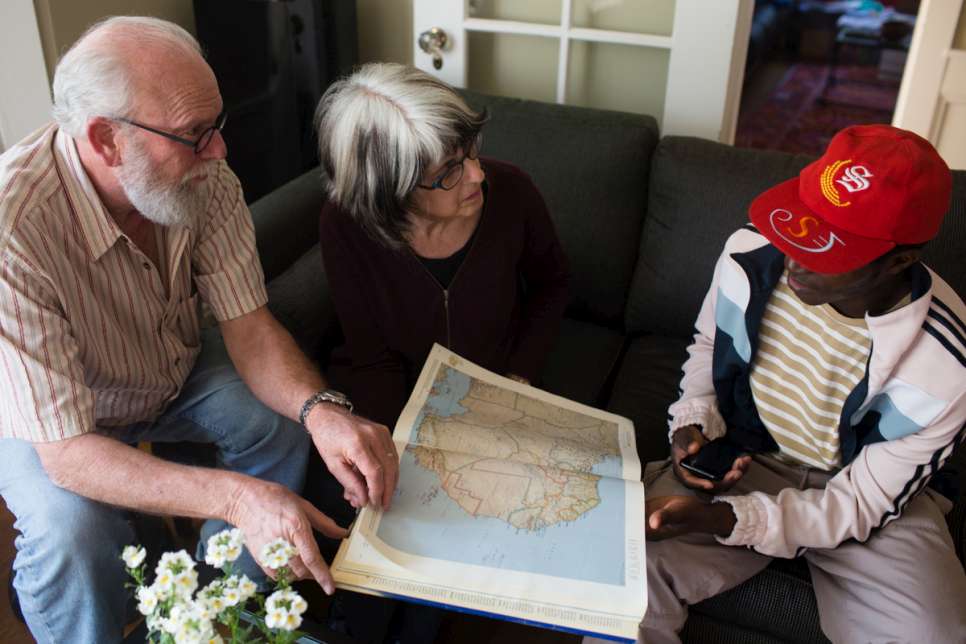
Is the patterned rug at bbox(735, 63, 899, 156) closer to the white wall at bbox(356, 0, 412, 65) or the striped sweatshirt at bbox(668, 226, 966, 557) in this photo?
the white wall at bbox(356, 0, 412, 65)

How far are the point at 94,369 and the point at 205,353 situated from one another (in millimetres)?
288

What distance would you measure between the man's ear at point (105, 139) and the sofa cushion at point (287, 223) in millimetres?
587

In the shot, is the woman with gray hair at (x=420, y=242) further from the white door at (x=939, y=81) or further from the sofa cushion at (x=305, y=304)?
the white door at (x=939, y=81)

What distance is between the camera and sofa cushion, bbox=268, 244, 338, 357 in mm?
1715

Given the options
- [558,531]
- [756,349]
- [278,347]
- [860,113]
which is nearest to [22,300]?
[278,347]

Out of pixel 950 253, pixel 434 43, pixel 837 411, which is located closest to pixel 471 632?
pixel 837 411

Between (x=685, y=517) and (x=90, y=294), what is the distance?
98 cm

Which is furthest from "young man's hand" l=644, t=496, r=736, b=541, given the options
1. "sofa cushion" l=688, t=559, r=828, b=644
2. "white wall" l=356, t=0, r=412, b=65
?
"white wall" l=356, t=0, r=412, b=65

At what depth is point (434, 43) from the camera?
2.31m

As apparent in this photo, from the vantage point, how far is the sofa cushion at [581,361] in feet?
5.95

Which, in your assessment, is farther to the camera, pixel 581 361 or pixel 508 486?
pixel 581 361

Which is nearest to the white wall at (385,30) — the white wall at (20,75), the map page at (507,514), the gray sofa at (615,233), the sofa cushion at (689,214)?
the gray sofa at (615,233)

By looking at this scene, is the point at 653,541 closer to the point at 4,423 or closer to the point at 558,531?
the point at 558,531

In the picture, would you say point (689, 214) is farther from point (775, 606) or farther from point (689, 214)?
point (775, 606)
